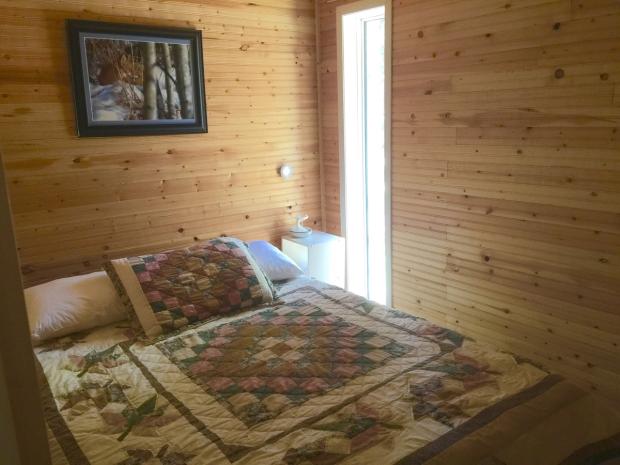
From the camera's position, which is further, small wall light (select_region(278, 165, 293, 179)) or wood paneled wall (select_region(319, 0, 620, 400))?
small wall light (select_region(278, 165, 293, 179))

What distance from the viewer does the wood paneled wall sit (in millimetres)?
2285

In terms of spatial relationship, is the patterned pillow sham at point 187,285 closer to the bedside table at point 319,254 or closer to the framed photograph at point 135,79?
the bedside table at point 319,254

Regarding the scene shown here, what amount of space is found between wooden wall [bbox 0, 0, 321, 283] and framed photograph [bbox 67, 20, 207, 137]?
7cm

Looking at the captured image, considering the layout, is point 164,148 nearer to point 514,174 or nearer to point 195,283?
point 195,283

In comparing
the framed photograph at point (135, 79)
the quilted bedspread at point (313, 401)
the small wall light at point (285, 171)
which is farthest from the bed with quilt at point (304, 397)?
the small wall light at point (285, 171)

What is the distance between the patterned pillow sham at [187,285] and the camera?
241cm

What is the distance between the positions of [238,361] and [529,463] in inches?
42.7

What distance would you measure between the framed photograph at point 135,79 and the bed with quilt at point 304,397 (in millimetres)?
938

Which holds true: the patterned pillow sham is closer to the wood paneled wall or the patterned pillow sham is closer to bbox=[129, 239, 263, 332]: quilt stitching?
bbox=[129, 239, 263, 332]: quilt stitching

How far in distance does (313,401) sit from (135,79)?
2000mm

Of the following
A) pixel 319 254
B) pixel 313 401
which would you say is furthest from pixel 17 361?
pixel 319 254

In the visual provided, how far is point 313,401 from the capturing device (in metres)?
1.78

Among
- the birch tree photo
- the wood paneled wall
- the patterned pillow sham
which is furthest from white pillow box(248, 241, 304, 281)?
the birch tree photo

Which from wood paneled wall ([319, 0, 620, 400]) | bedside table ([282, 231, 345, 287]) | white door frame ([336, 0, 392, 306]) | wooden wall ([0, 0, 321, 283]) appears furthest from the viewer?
bedside table ([282, 231, 345, 287])
